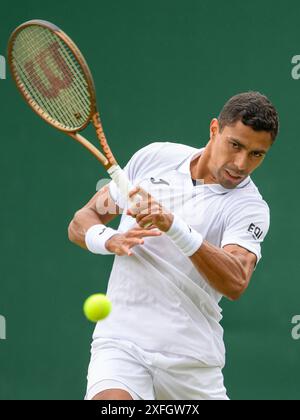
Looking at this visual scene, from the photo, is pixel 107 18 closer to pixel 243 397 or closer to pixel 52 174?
pixel 52 174

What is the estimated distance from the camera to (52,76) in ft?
12.1

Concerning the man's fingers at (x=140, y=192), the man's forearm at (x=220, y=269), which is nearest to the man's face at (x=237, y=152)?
the man's forearm at (x=220, y=269)

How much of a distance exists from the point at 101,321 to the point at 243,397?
6.01 feet

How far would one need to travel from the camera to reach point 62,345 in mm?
5395

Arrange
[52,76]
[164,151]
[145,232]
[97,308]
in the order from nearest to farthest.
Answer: [97,308] < [145,232] < [52,76] < [164,151]

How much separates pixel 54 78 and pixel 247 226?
827 millimetres

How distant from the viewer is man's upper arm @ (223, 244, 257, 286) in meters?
3.50

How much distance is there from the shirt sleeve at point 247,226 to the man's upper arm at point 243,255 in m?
0.01

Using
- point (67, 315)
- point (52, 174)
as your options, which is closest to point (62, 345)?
point (67, 315)

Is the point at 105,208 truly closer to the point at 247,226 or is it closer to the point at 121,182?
the point at 121,182

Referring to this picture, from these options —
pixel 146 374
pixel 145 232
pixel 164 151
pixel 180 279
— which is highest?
pixel 164 151

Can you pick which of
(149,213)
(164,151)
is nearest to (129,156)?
(164,151)

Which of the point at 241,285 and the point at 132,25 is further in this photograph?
the point at 132,25

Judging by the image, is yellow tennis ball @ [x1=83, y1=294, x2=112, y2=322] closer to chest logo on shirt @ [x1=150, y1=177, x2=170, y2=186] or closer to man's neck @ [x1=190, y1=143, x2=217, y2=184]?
chest logo on shirt @ [x1=150, y1=177, x2=170, y2=186]
